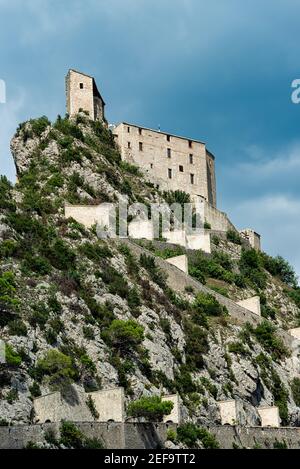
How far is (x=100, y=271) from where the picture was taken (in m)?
56.7

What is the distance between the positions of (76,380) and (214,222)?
36.3 m

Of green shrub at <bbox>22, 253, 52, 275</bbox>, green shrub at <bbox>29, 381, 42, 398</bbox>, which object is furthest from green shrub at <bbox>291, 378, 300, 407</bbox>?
green shrub at <bbox>29, 381, 42, 398</bbox>

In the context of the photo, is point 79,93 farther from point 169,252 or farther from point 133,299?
point 133,299

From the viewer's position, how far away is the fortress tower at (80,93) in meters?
78.1

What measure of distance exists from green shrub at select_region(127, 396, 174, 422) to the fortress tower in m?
36.5

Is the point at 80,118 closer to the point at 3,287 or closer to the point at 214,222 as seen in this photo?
the point at 214,222

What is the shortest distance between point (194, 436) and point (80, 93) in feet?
128

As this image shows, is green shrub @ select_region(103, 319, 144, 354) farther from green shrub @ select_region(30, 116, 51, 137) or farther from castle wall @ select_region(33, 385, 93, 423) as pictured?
green shrub @ select_region(30, 116, 51, 137)

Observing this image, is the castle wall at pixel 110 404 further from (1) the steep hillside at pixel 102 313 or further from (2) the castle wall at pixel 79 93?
(2) the castle wall at pixel 79 93

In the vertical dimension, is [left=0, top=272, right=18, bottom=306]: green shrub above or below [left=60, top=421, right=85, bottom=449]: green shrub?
above

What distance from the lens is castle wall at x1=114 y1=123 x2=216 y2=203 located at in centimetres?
8094

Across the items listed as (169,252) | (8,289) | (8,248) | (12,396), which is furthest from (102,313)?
(169,252)

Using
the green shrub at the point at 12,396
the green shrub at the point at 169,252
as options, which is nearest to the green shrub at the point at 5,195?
the green shrub at the point at 169,252
